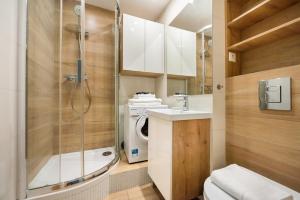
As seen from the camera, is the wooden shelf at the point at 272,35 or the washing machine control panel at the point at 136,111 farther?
the washing machine control panel at the point at 136,111

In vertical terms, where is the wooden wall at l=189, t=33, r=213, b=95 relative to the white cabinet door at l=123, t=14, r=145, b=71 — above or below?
below

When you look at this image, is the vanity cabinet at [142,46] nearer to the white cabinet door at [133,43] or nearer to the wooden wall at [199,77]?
the white cabinet door at [133,43]

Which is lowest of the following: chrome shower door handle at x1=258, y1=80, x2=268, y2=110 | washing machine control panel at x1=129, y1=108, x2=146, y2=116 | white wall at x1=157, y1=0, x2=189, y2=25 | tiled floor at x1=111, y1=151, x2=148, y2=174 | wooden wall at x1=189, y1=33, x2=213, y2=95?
tiled floor at x1=111, y1=151, x2=148, y2=174

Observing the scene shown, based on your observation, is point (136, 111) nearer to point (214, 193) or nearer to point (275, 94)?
point (214, 193)

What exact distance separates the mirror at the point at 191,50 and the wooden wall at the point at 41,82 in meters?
1.57

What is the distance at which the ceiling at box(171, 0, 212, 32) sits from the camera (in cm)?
141

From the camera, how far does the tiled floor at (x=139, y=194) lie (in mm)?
1376

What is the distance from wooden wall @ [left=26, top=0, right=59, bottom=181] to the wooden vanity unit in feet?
3.65

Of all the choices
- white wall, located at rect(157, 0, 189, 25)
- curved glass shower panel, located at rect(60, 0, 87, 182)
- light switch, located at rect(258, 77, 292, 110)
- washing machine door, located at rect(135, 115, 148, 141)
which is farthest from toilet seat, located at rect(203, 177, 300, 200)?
white wall, located at rect(157, 0, 189, 25)

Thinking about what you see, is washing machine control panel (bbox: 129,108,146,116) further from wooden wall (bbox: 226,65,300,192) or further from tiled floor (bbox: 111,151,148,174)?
wooden wall (bbox: 226,65,300,192)

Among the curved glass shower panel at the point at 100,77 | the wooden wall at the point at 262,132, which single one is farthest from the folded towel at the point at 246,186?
the curved glass shower panel at the point at 100,77

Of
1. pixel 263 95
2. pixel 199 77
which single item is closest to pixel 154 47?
pixel 199 77

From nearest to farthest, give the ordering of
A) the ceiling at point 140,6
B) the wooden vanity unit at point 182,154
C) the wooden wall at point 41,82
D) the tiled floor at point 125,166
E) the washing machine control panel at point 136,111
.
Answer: the wooden vanity unit at point 182,154, the wooden wall at point 41,82, the tiled floor at point 125,166, the washing machine control panel at point 136,111, the ceiling at point 140,6

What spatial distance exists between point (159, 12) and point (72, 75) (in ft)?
5.60
